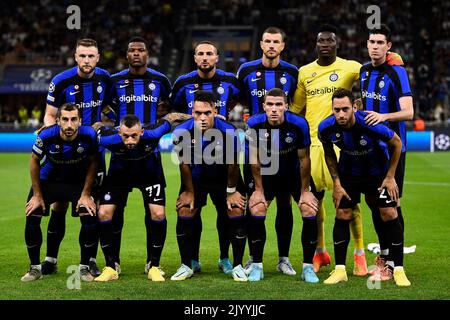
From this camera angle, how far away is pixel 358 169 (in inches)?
322

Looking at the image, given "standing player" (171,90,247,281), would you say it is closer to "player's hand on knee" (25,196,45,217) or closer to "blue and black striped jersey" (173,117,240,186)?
"blue and black striped jersey" (173,117,240,186)

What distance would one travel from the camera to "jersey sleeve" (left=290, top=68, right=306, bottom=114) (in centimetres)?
901

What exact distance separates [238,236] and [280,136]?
3.47ft

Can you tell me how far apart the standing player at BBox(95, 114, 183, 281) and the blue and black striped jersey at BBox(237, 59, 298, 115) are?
1.04 metres

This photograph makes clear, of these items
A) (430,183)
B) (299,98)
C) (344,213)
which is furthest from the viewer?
(430,183)

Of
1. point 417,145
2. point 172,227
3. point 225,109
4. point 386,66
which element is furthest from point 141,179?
point 417,145

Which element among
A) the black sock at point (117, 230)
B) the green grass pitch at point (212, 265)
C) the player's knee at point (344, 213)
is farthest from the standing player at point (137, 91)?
the player's knee at point (344, 213)

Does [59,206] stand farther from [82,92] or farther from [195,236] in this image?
[195,236]

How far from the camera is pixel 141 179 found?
840cm

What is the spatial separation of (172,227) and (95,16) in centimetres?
2536

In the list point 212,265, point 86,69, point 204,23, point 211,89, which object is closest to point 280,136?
point 211,89

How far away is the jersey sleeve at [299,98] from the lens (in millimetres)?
9008

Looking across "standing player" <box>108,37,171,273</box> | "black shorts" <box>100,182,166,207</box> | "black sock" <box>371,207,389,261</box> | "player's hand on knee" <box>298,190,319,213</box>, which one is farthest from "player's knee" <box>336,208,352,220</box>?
"standing player" <box>108,37,171,273</box>
